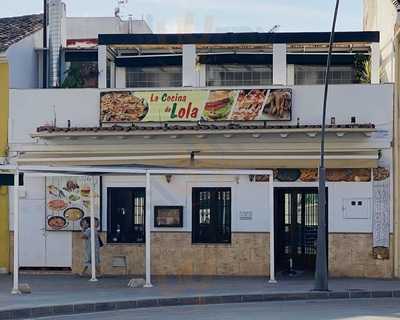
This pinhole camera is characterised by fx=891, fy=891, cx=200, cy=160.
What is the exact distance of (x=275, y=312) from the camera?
58.4ft

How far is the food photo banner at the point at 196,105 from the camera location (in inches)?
954

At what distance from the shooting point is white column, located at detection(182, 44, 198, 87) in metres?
25.6

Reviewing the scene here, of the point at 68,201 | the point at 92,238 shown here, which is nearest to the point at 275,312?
the point at 92,238

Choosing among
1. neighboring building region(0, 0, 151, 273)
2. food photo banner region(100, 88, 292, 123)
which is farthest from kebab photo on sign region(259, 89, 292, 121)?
neighboring building region(0, 0, 151, 273)

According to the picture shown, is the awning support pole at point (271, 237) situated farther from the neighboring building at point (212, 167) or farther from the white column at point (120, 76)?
the white column at point (120, 76)

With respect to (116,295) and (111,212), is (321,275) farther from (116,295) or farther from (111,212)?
(111,212)

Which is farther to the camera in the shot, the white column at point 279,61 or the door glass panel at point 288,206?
the white column at point 279,61

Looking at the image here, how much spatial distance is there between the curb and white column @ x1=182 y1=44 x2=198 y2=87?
7.73 metres

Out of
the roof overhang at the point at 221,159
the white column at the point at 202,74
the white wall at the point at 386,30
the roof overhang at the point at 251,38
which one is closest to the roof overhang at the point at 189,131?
the roof overhang at the point at 221,159

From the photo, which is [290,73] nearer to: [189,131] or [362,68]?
[362,68]

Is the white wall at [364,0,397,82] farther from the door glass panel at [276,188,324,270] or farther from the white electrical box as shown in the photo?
the door glass panel at [276,188,324,270]

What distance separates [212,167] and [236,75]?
17.7 feet

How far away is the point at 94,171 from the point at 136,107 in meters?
4.19

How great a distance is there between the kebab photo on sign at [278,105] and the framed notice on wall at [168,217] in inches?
137
